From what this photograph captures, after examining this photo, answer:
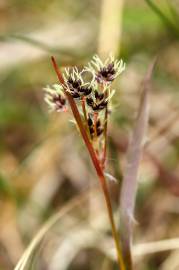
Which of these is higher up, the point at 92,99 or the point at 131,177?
the point at 92,99

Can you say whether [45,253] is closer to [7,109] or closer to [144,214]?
[144,214]

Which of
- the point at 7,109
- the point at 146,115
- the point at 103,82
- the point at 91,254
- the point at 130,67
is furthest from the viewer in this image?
the point at 130,67

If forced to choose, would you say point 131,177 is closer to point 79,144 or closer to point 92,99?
point 92,99

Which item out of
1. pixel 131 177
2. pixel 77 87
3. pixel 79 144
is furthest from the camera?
pixel 79 144

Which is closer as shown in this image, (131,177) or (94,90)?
(94,90)

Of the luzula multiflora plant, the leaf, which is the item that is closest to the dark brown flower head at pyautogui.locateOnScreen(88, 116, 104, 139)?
the luzula multiflora plant

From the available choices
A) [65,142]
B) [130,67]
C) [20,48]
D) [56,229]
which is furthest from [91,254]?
[20,48]

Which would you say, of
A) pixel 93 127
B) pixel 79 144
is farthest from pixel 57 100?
pixel 79 144
